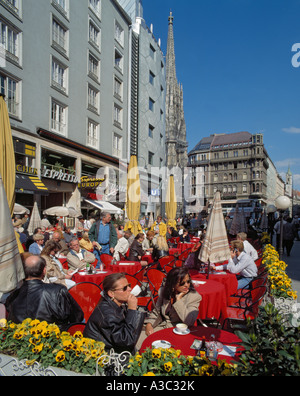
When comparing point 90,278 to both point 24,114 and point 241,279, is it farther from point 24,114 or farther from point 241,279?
point 24,114

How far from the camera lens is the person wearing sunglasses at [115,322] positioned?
8.14ft

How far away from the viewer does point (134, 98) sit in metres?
30.4

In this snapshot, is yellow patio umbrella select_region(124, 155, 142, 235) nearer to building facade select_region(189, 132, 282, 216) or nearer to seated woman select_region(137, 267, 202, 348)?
seated woman select_region(137, 267, 202, 348)

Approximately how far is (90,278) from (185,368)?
3.75 m

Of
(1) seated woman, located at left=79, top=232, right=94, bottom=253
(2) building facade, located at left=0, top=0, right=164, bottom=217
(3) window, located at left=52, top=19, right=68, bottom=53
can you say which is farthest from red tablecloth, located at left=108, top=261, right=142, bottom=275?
(3) window, located at left=52, top=19, right=68, bottom=53

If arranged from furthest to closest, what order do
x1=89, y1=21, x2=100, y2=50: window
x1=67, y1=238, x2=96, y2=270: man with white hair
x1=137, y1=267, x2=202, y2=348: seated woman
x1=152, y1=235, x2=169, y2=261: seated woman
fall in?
x1=89, y1=21, x2=100, y2=50: window < x1=152, y1=235, x2=169, y2=261: seated woman < x1=67, y1=238, x2=96, y2=270: man with white hair < x1=137, y1=267, x2=202, y2=348: seated woman

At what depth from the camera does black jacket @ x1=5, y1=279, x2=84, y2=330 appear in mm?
2898

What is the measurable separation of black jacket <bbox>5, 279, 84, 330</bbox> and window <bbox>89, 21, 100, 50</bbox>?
25.0 meters

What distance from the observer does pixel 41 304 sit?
2910 mm

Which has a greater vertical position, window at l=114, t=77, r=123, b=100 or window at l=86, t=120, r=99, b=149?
window at l=114, t=77, r=123, b=100

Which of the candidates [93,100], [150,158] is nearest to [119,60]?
[93,100]

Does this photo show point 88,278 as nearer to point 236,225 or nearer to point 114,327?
point 114,327

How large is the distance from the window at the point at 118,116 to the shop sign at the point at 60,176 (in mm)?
9016

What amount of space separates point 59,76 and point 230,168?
81523 millimetres
